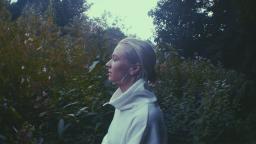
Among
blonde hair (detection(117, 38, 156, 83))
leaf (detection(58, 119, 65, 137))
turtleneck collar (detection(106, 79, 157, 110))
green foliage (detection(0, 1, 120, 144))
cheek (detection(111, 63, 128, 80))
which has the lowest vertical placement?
leaf (detection(58, 119, 65, 137))

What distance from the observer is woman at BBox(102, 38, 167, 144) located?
177cm

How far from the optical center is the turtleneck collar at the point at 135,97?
185cm

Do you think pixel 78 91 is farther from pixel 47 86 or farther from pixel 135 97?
pixel 135 97

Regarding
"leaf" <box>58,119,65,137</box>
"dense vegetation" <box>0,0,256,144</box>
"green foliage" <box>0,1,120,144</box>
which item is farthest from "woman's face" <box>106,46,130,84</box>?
"leaf" <box>58,119,65,137</box>

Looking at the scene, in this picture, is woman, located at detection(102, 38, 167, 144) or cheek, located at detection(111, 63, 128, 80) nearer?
woman, located at detection(102, 38, 167, 144)

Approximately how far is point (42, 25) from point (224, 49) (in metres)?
13.3

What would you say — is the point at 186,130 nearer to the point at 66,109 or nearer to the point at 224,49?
the point at 66,109

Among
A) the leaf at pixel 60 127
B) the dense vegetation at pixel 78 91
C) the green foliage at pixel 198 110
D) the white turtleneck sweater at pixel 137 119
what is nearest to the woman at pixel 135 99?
the white turtleneck sweater at pixel 137 119

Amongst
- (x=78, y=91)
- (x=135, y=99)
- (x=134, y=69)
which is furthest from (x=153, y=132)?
(x=78, y=91)

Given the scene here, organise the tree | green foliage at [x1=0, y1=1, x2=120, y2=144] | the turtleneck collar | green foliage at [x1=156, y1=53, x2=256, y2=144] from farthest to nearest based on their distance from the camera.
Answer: the tree < green foliage at [x1=156, y1=53, x2=256, y2=144] < green foliage at [x1=0, y1=1, x2=120, y2=144] < the turtleneck collar

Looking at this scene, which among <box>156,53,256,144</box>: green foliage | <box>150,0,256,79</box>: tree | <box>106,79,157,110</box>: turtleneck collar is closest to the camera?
<box>106,79,157,110</box>: turtleneck collar

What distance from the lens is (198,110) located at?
285 inches

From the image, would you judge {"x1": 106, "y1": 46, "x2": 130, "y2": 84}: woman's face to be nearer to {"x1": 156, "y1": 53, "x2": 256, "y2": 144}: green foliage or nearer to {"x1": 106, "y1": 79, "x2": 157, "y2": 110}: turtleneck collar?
{"x1": 106, "y1": 79, "x2": 157, "y2": 110}: turtleneck collar

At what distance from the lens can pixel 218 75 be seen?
398 inches
